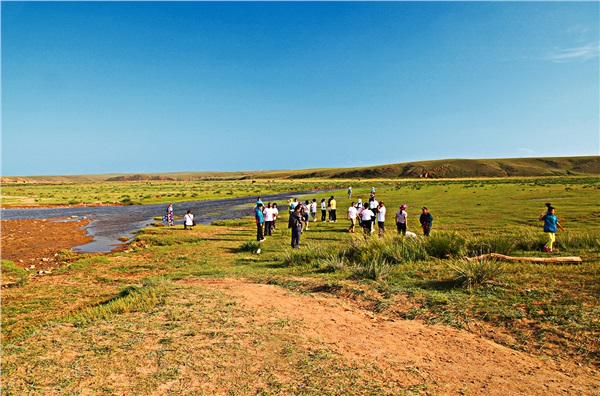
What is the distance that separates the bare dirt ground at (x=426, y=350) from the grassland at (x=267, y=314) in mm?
278

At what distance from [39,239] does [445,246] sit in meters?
25.3

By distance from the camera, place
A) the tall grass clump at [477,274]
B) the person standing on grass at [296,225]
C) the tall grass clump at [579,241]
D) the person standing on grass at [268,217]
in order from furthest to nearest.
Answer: the person standing on grass at [268,217] → the person standing on grass at [296,225] → the tall grass clump at [579,241] → the tall grass clump at [477,274]

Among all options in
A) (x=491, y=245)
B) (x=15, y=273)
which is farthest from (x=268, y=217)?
(x=491, y=245)

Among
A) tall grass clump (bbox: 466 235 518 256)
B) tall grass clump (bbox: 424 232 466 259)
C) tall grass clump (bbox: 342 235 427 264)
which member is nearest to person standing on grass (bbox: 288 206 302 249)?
→ tall grass clump (bbox: 342 235 427 264)

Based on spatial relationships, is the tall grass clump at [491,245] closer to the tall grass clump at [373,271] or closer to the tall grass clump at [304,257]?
the tall grass clump at [373,271]

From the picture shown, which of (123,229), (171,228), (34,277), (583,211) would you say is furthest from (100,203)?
(583,211)

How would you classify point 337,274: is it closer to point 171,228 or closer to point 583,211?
point 171,228

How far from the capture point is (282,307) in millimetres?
8664

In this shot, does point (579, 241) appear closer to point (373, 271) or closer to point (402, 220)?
point (402, 220)

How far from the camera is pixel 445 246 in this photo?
12617 mm

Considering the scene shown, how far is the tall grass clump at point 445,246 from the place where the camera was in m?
12.5

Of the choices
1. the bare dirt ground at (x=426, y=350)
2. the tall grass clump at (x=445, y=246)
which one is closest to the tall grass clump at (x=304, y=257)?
the bare dirt ground at (x=426, y=350)

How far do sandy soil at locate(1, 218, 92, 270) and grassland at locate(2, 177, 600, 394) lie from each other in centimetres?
278

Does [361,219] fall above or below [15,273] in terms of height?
above
